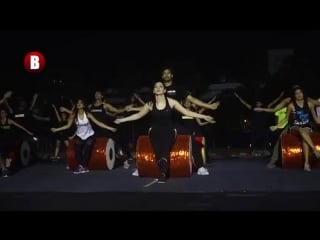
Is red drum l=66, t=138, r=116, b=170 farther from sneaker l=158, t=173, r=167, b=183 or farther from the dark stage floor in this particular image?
sneaker l=158, t=173, r=167, b=183

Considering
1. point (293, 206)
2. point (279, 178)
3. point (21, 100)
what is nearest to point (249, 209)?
point (293, 206)

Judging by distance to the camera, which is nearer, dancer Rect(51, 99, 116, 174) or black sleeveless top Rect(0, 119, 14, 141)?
dancer Rect(51, 99, 116, 174)

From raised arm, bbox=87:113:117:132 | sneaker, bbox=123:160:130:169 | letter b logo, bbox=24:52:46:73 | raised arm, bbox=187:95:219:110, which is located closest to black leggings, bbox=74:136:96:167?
raised arm, bbox=87:113:117:132

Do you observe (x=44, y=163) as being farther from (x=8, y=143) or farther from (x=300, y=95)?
(x=300, y=95)

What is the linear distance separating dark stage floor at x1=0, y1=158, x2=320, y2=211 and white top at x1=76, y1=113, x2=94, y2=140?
0.81m

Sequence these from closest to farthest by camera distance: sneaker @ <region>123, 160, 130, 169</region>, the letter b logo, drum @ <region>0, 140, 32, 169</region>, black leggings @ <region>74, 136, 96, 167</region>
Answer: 1. black leggings @ <region>74, 136, 96, 167</region>
2. drum @ <region>0, 140, 32, 169</region>
3. sneaker @ <region>123, 160, 130, 169</region>
4. the letter b logo

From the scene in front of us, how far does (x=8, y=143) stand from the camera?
36.6 feet

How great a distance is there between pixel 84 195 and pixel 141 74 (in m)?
11.1

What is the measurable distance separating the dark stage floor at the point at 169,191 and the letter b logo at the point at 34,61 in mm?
7086

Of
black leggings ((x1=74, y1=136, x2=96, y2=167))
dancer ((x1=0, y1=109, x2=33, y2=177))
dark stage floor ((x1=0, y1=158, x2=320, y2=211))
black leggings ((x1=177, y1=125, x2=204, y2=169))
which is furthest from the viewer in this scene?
dancer ((x1=0, y1=109, x2=33, y2=177))

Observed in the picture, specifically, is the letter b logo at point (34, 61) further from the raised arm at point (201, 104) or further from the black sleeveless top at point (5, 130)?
the raised arm at point (201, 104)

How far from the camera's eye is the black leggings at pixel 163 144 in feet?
30.4

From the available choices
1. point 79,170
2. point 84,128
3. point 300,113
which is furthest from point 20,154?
point 300,113

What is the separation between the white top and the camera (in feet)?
35.0
